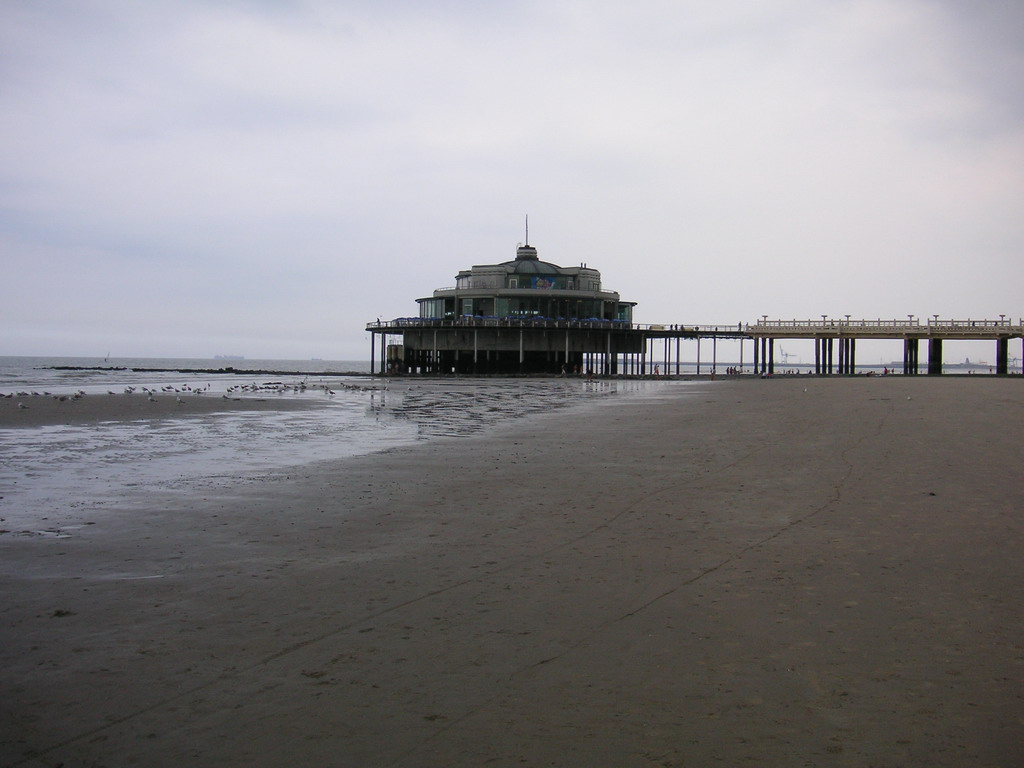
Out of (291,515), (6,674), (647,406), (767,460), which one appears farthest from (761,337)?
(6,674)

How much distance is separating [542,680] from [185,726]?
1.98 m

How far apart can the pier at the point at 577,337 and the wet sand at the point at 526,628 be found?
58.8m

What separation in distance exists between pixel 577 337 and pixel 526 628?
217ft

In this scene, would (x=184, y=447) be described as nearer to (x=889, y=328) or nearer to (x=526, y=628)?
(x=526, y=628)

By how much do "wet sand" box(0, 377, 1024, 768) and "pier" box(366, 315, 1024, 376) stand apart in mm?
58819

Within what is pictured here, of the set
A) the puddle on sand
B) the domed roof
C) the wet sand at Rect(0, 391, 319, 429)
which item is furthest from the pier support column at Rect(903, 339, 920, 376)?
the wet sand at Rect(0, 391, 319, 429)

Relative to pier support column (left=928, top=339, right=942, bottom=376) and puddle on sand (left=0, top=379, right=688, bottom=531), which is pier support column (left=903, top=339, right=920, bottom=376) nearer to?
pier support column (left=928, top=339, right=942, bottom=376)

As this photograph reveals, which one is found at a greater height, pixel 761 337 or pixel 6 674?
pixel 761 337

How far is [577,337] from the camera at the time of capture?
71.2 m

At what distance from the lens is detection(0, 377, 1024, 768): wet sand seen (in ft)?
13.5

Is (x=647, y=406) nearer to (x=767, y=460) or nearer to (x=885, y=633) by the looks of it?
(x=767, y=460)

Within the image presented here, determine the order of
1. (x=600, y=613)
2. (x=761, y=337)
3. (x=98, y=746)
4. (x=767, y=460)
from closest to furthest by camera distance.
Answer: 1. (x=98, y=746)
2. (x=600, y=613)
3. (x=767, y=460)
4. (x=761, y=337)

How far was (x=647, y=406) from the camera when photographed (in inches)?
1225

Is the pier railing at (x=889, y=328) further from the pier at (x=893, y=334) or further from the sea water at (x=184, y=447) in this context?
the sea water at (x=184, y=447)
